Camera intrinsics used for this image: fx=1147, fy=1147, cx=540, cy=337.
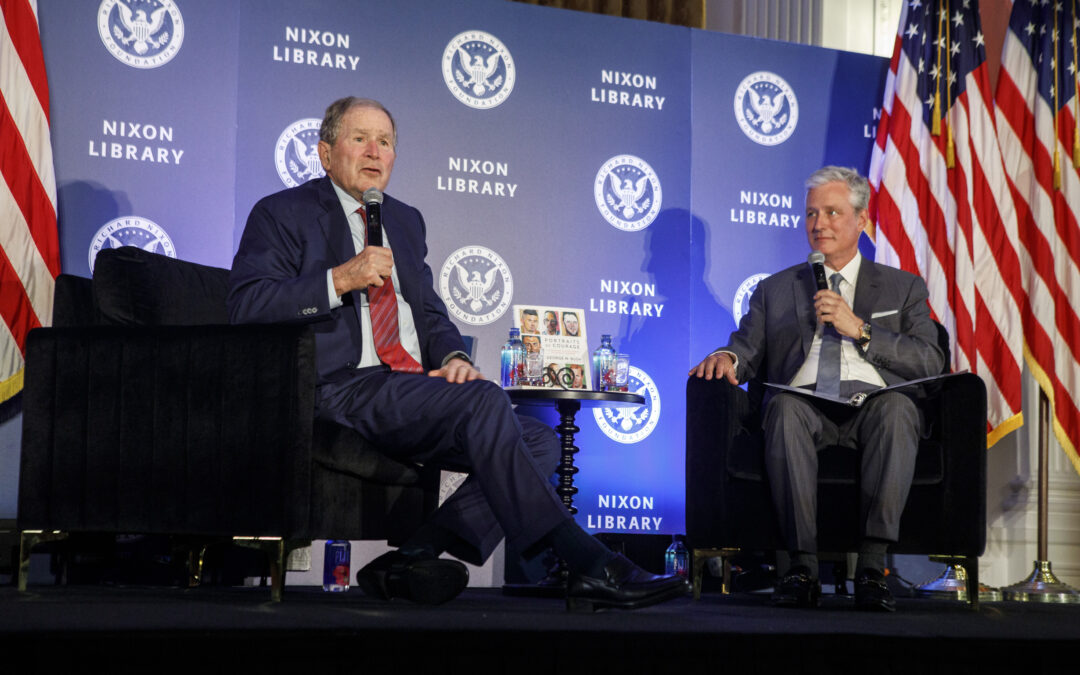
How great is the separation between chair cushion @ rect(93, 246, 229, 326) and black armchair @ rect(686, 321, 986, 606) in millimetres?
1521

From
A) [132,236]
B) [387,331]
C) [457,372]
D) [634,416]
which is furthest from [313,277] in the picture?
[634,416]

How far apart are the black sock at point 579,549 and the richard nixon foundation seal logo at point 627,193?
8.44 feet

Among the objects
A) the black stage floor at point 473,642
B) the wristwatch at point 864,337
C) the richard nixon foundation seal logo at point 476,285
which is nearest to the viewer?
the black stage floor at point 473,642

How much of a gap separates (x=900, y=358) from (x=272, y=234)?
1968 millimetres

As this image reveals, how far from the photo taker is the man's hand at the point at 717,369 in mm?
3568

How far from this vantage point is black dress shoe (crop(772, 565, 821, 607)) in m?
3.29

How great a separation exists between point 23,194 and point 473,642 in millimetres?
2822

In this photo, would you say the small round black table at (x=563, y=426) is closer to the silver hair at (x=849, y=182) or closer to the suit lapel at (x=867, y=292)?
the suit lapel at (x=867, y=292)

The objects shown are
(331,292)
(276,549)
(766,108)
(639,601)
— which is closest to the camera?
(639,601)

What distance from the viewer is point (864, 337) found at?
362 cm

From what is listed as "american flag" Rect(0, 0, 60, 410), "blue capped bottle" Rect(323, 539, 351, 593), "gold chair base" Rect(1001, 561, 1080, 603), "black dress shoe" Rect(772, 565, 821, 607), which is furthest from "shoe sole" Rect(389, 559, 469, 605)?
"gold chair base" Rect(1001, 561, 1080, 603)

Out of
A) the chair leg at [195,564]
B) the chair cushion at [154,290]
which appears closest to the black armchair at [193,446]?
the chair cushion at [154,290]

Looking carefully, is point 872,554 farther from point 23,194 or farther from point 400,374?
point 23,194

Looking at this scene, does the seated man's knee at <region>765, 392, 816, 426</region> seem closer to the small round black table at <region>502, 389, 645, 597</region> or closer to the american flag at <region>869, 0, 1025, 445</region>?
the small round black table at <region>502, 389, 645, 597</region>
